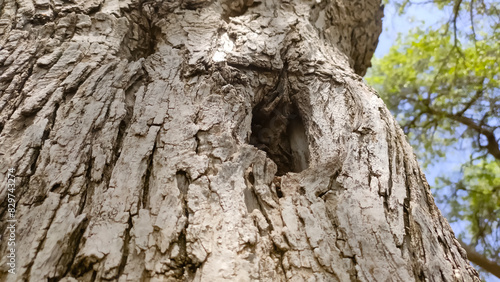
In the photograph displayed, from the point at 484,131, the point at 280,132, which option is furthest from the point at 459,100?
the point at 280,132

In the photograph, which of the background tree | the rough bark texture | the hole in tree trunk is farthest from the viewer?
the background tree

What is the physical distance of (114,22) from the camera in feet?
6.25

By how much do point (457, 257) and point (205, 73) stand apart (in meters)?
1.25

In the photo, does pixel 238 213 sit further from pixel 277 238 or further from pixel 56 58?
pixel 56 58

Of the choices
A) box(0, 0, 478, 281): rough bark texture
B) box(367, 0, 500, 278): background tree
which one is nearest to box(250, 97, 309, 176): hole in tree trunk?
box(0, 0, 478, 281): rough bark texture

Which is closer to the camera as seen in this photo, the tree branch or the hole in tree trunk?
the hole in tree trunk

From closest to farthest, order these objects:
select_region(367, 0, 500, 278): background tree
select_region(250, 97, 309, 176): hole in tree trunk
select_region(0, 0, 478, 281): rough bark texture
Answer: select_region(0, 0, 478, 281): rough bark texture → select_region(250, 97, 309, 176): hole in tree trunk → select_region(367, 0, 500, 278): background tree

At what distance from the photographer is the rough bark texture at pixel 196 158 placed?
1060 millimetres

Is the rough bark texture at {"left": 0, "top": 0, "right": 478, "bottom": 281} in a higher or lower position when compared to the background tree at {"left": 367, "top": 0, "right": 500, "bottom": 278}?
lower

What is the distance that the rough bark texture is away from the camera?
106cm

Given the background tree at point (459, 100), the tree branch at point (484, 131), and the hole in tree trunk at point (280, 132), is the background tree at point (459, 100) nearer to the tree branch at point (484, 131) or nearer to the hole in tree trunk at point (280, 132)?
the tree branch at point (484, 131)

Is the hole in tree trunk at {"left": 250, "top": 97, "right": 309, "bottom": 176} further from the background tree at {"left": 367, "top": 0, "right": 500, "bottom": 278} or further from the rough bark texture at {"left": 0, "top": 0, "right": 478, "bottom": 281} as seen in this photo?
the background tree at {"left": 367, "top": 0, "right": 500, "bottom": 278}

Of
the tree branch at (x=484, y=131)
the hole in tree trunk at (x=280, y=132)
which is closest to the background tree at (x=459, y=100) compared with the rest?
the tree branch at (x=484, y=131)

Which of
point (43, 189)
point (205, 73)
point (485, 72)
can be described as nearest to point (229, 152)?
point (205, 73)
